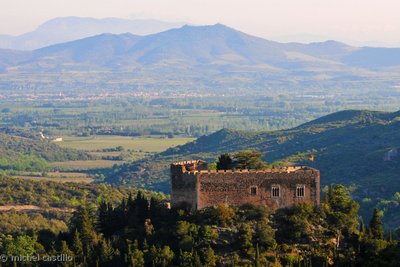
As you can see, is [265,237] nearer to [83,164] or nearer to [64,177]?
[64,177]

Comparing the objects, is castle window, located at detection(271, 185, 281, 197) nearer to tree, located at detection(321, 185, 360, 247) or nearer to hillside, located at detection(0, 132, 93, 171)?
tree, located at detection(321, 185, 360, 247)

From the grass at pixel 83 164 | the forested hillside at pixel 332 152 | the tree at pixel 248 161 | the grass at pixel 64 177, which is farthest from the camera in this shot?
the grass at pixel 83 164

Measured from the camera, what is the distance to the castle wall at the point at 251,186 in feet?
→ 167

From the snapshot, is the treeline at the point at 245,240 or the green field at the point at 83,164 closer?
the treeline at the point at 245,240

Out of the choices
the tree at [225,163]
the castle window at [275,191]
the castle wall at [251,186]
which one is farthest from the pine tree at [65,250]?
the castle window at [275,191]

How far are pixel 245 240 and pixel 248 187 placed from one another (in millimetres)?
3011

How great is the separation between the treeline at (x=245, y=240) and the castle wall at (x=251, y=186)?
1.57ft

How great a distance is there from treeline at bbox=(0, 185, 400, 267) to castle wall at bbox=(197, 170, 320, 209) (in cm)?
48

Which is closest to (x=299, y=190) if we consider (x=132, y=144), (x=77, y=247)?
(x=77, y=247)

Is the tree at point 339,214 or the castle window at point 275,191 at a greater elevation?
the castle window at point 275,191

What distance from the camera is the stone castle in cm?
5081

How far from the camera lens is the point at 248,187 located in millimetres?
50875

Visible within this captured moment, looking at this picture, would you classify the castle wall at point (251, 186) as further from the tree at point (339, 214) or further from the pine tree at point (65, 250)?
the pine tree at point (65, 250)

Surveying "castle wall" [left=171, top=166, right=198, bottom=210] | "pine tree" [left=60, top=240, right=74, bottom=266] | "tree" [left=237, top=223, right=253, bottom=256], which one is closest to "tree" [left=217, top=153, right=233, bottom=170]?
"castle wall" [left=171, top=166, right=198, bottom=210]
